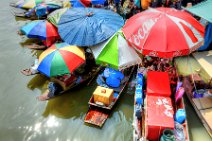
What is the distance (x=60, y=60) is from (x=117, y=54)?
2512 millimetres

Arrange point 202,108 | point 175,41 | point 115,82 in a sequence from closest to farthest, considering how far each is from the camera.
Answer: point 175,41
point 202,108
point 115,82

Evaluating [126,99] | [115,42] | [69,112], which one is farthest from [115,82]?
[69,112]

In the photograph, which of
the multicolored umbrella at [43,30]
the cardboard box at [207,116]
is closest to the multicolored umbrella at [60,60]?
the multicolored umbrella at [43,30]

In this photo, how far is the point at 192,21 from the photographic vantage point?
899 cm

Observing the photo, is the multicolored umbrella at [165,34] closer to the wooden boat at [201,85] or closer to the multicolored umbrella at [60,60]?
the wooden boat at [201,85]

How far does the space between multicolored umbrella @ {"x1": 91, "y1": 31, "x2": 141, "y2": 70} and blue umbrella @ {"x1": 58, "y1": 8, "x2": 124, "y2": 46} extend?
679mm

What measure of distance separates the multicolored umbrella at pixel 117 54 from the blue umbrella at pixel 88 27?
679 mm

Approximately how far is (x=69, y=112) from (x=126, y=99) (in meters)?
2.68

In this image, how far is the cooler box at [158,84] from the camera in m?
8.23

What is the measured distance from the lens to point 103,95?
9.13 meters

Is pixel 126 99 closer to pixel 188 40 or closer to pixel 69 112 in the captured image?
pixel 69 112

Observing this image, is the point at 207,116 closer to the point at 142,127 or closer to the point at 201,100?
the point at 201,100

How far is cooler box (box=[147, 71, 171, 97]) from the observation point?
8234 mm

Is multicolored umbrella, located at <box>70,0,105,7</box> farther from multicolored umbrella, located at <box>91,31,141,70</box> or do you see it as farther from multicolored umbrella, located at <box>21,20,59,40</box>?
multicolored umbrella, located at <box>91,31,141,70</box>
